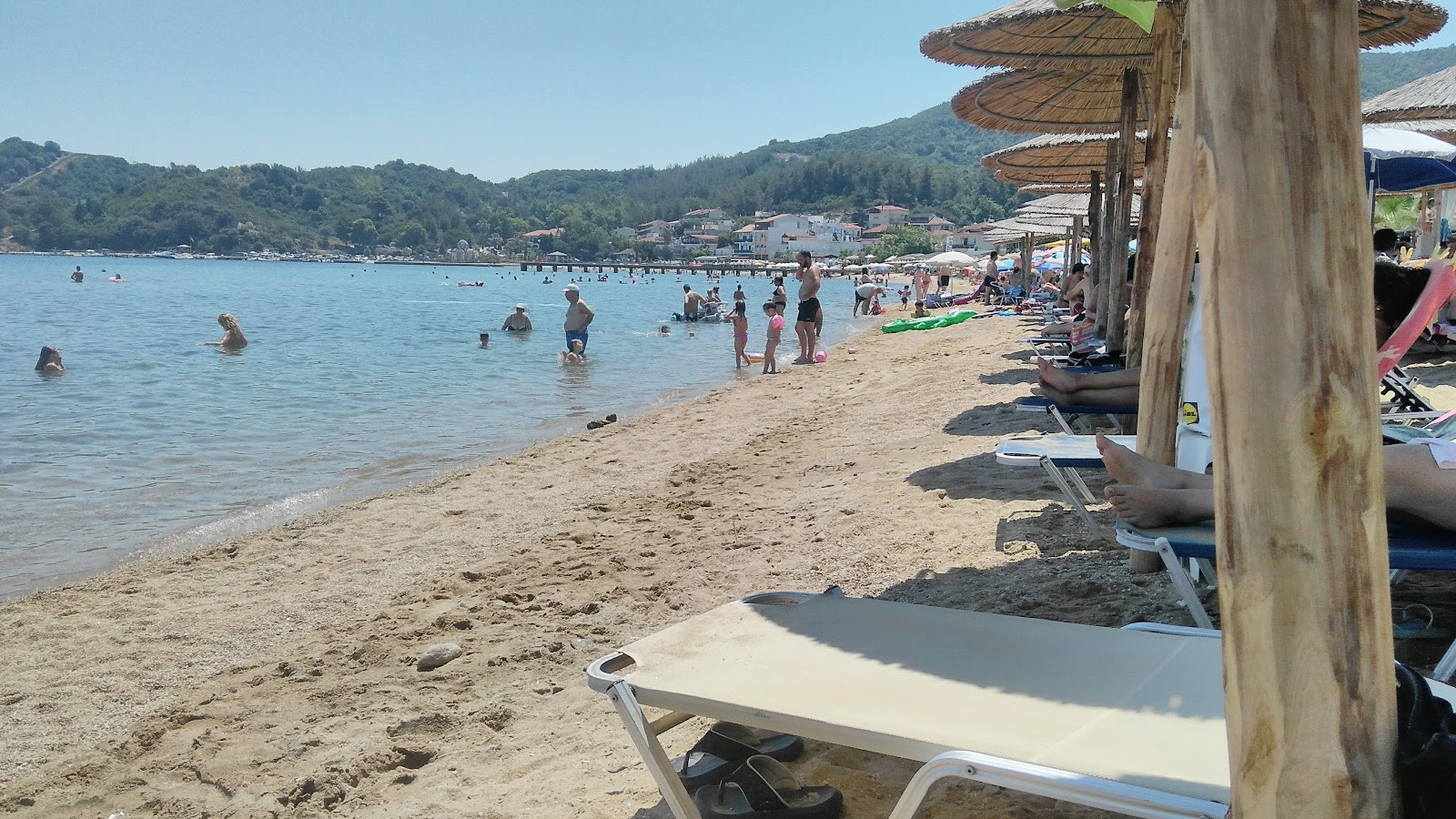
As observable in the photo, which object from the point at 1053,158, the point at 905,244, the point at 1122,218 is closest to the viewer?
the point at 1122,218

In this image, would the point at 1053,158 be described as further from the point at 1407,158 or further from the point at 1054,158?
the point at 1407,158

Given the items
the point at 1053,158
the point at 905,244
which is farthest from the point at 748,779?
the point at 905,244

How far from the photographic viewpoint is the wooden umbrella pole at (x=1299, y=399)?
1.23 metres

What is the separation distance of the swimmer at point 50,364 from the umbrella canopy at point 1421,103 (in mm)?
17882

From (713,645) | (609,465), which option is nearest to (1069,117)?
(609,465)

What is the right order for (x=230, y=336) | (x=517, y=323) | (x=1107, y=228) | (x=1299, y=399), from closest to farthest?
(x=1299, y=399), (x=1107, y=228), (x=230, y=336), (x=517, y=323)

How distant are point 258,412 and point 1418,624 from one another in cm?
1193

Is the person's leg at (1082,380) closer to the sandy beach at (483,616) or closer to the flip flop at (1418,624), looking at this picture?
the sandy beach at (483,616)

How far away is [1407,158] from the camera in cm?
706

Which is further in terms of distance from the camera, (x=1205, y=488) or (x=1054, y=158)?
(x=1054, y=158)

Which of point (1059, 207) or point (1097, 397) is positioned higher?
point (1059, 207)

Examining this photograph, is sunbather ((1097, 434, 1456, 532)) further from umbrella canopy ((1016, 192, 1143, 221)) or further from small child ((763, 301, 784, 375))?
umbrella canopy ((1016, 192, 1143, 221))

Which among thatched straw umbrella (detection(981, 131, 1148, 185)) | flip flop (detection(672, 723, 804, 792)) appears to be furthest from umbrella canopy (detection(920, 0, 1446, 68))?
flip flop (detection(672, 723, 804, 792))

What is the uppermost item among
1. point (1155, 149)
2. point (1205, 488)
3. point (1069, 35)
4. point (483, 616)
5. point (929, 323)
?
point (1069, 35)
